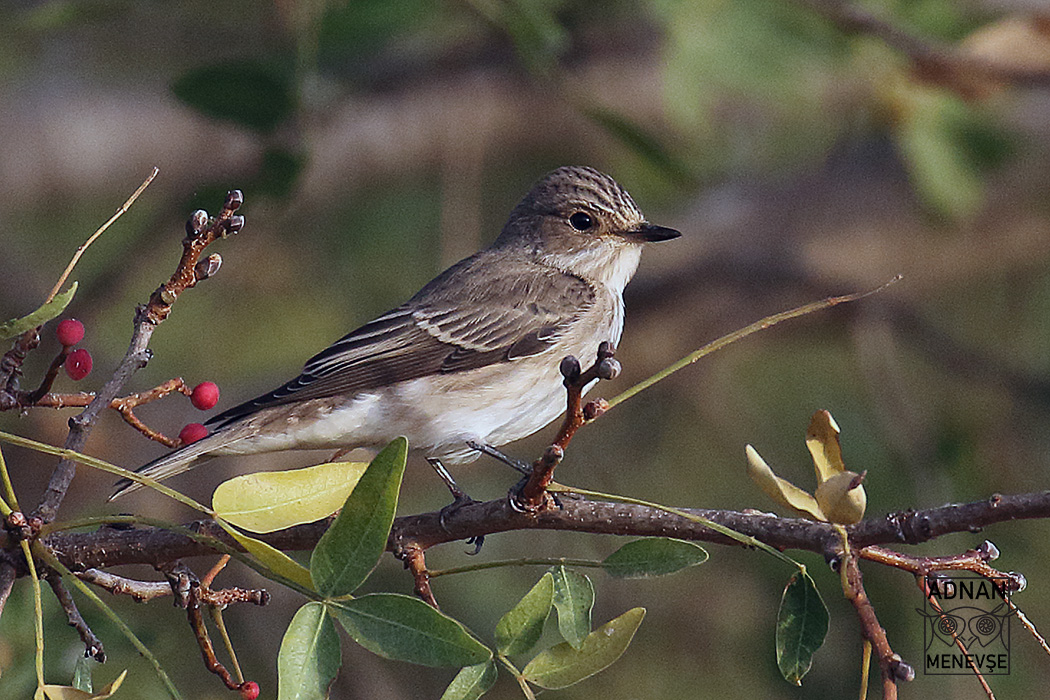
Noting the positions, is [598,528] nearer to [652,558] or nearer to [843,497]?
[652,558]

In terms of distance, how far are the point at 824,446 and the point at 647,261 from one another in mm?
4948

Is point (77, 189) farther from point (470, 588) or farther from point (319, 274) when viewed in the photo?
point (470, 588)

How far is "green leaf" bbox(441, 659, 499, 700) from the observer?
2.14m

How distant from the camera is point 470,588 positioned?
17.7ft

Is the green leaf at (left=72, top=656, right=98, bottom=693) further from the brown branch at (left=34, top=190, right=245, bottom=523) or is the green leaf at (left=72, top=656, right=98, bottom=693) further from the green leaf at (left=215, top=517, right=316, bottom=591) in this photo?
the green leaf at (left=215, top=517, right=316, bottom=591)

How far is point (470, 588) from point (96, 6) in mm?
2664

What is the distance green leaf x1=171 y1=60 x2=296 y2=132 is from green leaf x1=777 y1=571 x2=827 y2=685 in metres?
2.24

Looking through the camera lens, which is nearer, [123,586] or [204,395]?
[123,586]

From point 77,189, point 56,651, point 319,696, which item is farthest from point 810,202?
point 319,696

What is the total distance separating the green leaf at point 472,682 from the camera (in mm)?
2137

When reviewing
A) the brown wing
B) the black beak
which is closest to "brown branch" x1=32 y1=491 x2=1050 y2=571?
the brown wing

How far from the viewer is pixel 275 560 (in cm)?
200

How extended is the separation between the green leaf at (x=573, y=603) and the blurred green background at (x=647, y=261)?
2166 mm

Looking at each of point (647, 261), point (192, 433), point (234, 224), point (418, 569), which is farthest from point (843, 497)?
point (647, 261)
